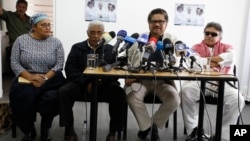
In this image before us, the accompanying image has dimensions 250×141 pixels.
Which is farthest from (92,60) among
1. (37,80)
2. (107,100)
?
(37,80)

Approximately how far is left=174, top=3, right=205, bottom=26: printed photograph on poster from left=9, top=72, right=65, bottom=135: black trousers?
2279 millimetres

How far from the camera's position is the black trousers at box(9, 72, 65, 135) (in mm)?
2461

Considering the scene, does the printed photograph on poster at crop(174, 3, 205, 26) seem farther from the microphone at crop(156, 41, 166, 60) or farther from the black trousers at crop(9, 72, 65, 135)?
the black trousers at crop(9, 72, 65, 135)

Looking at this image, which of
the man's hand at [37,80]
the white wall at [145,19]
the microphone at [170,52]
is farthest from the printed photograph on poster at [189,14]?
the man's hand at [37,80]

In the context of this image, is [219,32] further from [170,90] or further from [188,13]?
[188,13]

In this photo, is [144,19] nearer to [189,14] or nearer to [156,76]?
[189,14]

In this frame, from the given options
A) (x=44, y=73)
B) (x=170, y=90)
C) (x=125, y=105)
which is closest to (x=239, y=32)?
(x=170, y=90)

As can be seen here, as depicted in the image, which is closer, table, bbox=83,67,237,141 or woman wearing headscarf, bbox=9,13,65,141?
table, bbox=83,67,237,141

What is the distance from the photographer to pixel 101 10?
3992mm

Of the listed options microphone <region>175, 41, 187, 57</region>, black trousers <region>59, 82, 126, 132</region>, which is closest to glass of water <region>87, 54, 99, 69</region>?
black trousers <region>59, 82, 126, 132</region>

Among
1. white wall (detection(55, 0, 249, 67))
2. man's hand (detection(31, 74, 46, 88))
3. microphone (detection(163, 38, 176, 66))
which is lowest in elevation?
man's hand (detection(31, 74, 46, 88))

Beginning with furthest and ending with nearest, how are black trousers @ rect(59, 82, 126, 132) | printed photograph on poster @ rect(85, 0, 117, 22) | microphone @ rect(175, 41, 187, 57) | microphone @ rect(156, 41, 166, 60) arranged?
printed photograph on poster @ rect(85, 0, 117, 22)
black trousers @ rect(59, 82, 126, 132)
microphone @ rect(156, 41, 166, 60)
microphone @ rect(175, 41, 187, 57)

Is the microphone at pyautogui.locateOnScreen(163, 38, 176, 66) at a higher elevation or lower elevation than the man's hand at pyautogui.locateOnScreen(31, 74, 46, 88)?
higher

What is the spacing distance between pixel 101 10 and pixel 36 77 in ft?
5.67
